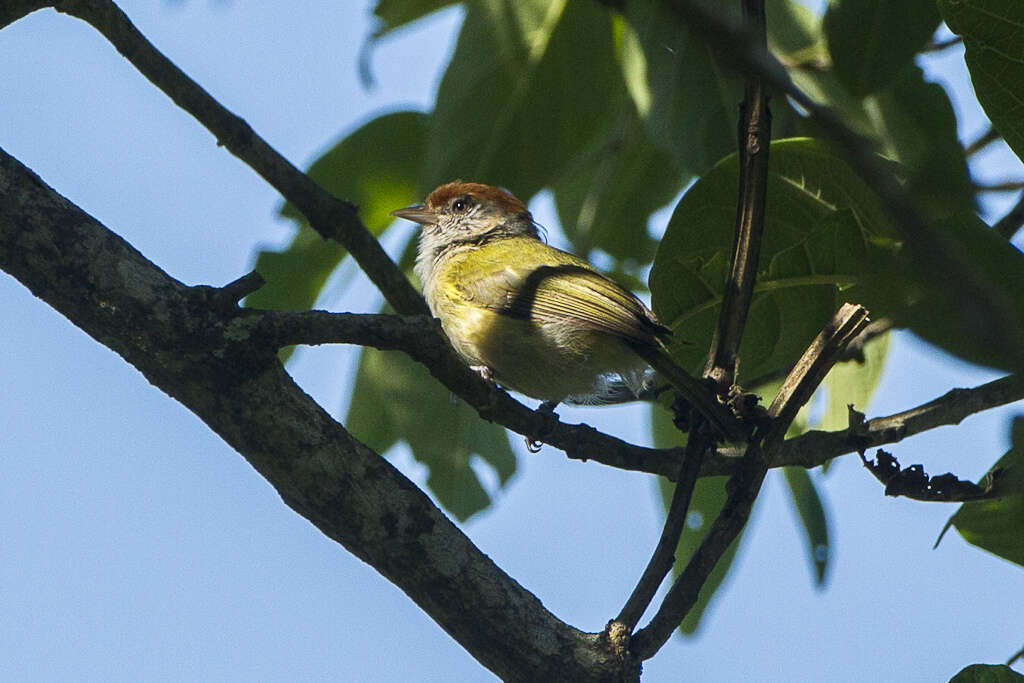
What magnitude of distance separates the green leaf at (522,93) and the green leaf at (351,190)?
283 millimetres

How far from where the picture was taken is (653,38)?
3260mm

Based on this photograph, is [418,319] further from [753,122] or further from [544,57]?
[544,57]

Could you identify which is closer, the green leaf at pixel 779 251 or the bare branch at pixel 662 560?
the bare branch at pixel 662 560

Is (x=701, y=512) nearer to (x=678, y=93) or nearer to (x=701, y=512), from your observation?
(x=701, y=512)

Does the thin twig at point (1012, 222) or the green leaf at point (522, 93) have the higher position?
the green leaf at point (522, 93)

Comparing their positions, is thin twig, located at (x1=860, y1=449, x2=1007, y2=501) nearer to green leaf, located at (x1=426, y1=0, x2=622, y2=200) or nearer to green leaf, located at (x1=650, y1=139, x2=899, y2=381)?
green leaf, located at (x1=650, y1=139, x2=899, y2=381)

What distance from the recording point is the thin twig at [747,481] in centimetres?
228

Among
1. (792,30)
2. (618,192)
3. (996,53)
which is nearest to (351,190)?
(618,192)

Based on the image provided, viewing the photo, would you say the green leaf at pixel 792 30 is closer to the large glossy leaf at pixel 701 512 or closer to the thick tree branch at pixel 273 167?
the large glossy leaf at pixel 701 512

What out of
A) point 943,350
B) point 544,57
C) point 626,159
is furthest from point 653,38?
point 943,350

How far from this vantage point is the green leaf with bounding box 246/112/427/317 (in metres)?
3.81

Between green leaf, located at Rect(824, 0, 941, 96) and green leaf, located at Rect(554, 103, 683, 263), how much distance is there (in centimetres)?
132

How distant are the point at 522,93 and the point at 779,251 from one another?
1216 mm

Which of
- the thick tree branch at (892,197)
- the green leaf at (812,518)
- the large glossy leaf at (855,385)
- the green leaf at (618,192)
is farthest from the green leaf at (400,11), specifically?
the thick tree branch at (892,197)
